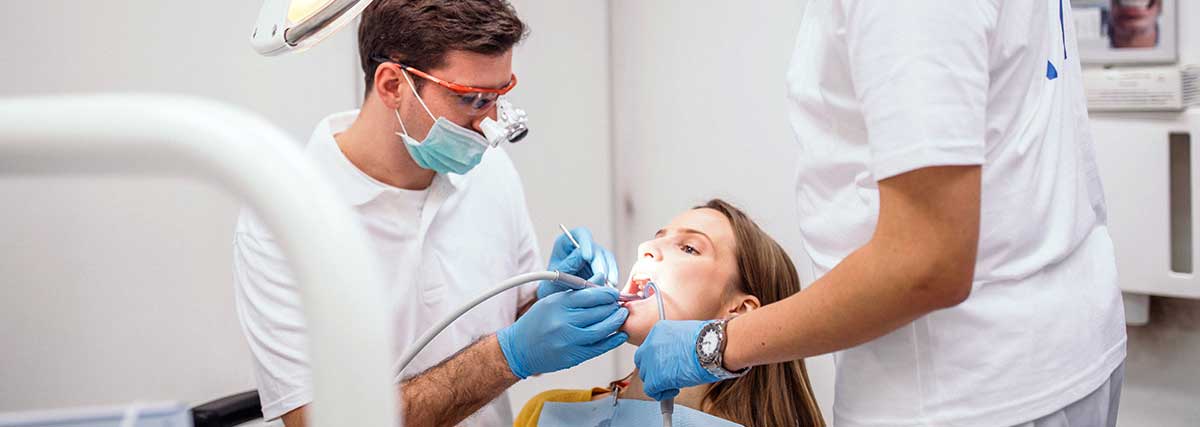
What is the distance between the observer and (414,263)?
1912 mm

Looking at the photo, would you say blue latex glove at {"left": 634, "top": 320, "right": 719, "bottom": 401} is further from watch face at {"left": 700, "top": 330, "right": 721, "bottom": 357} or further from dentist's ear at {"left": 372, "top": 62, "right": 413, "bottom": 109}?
dentist's ear at {"left": 372, "top": 62, "right": 413, "bottom": 109}

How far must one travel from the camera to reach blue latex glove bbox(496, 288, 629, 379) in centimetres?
154

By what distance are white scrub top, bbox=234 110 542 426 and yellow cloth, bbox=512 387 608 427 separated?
0.06 m

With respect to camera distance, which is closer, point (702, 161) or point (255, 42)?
point (255, 42)

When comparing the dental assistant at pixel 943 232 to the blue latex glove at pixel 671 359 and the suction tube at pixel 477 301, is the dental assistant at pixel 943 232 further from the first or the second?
the suction tube at pixel 477 301

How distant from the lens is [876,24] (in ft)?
3.26

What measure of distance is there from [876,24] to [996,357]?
1.45 feet

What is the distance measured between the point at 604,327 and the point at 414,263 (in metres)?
0.52

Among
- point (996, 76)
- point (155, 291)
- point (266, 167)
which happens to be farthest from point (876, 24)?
point (155, 291)

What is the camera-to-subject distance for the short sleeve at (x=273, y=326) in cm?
174

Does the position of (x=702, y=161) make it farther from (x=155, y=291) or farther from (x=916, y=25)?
(x=916, y=25)

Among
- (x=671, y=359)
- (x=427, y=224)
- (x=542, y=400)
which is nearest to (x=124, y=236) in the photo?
(x=427, y=224)

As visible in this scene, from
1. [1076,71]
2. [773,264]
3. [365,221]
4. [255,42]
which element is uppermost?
[255,42]

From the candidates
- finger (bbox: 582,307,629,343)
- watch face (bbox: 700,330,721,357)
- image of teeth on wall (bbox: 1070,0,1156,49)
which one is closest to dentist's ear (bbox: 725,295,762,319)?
finger (bbox: 582,307,629,343)
